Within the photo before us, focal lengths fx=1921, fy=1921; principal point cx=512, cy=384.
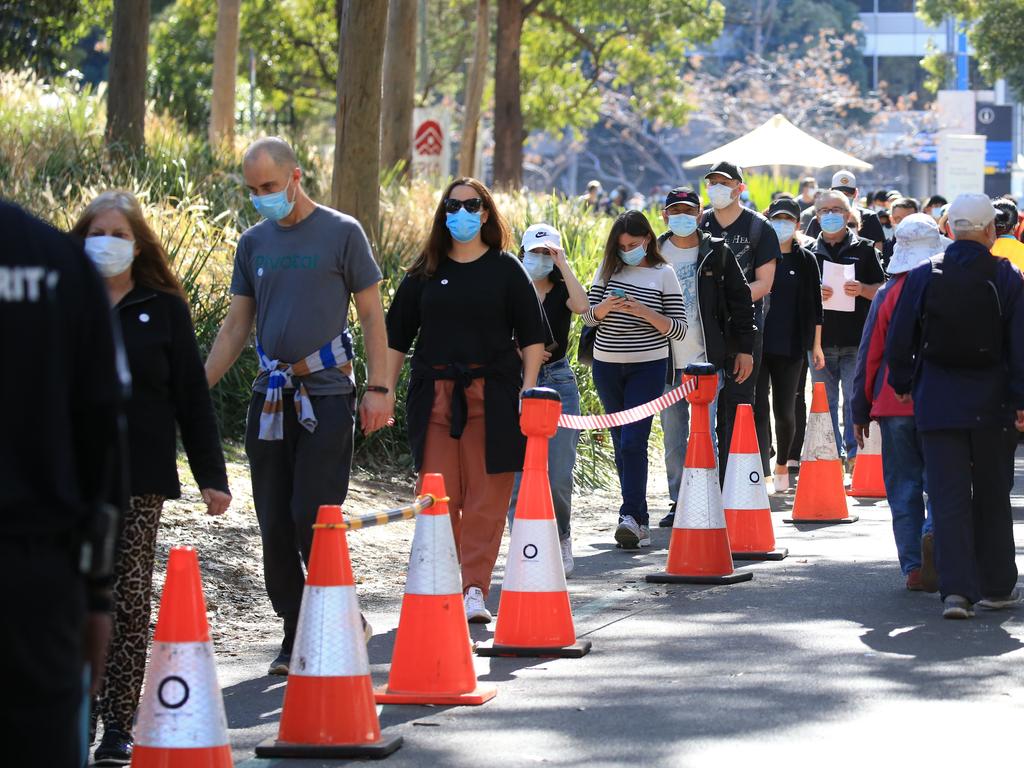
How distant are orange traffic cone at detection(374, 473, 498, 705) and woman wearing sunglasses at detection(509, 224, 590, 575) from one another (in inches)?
125

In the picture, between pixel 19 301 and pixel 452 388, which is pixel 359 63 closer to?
pixel 452 388

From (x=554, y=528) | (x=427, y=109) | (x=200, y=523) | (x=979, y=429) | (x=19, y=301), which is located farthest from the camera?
(x=427, y=109)

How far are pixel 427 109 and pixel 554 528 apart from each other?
21942mm

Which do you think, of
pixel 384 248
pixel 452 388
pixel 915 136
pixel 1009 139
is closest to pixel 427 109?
pixel 384 248

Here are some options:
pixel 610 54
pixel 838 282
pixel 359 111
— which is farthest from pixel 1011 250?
pixel 610 54

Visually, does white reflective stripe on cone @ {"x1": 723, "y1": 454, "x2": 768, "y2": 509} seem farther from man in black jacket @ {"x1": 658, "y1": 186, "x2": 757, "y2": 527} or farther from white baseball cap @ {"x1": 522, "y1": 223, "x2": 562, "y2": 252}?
white baseball cap @ {"x1": 522, "y1": 223, "x2": 562, "y2": 252}

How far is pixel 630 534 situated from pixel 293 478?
419 centimetres

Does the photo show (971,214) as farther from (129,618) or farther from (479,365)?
(129,618)

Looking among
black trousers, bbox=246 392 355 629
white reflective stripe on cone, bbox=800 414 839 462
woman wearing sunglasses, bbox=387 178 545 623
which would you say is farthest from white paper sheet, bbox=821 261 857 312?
black trousers, bbox=246 392 355 629

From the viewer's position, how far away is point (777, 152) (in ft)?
82.9

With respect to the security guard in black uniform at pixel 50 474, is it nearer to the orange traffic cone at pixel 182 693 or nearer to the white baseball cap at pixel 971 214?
the orange traffic cone at pixel 182 693

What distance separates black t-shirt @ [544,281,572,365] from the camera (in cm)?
1043

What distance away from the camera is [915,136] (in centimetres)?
7350

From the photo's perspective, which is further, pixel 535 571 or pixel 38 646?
pixel 535 571
